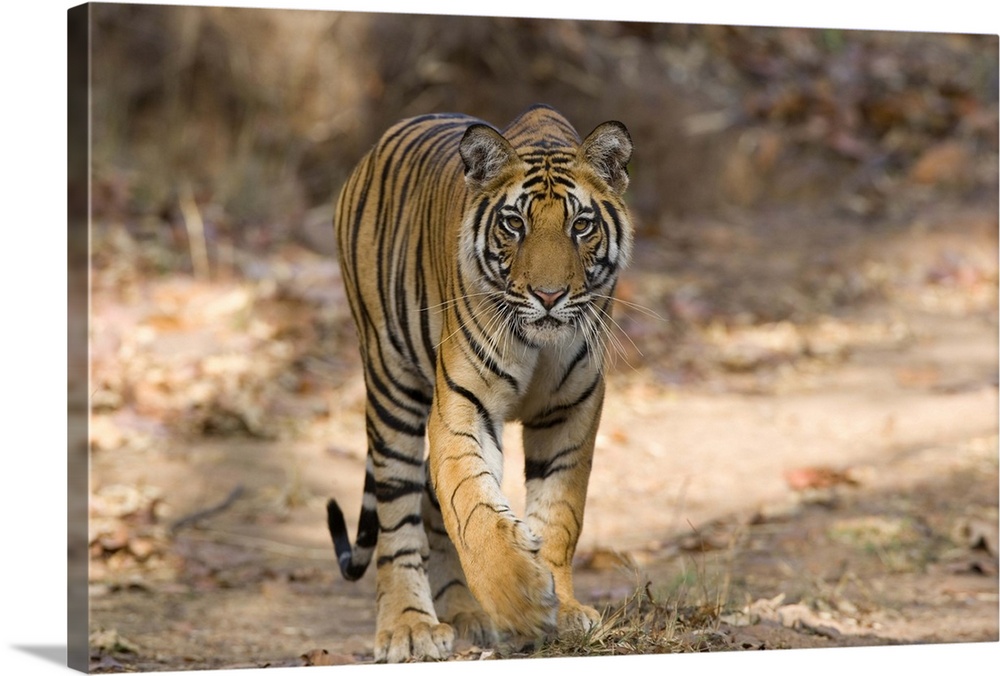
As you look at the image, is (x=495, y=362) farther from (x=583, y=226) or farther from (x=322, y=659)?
(x=322, y=659)

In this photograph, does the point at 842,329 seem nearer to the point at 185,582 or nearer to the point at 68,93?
the point at 185,582

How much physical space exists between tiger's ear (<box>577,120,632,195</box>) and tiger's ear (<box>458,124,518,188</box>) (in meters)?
0.20

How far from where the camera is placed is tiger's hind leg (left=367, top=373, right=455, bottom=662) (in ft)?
13.8

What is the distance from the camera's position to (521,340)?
12.3ft

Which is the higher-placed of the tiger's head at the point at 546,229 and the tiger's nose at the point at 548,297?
the tiger's head at the point at 546,229

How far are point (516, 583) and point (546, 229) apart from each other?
906 mm

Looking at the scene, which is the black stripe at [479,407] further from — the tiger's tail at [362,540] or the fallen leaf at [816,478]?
the fallen leaf at [816,478]

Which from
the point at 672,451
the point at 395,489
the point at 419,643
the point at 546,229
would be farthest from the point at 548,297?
the point at 672,451

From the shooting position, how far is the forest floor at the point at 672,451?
5109 mm

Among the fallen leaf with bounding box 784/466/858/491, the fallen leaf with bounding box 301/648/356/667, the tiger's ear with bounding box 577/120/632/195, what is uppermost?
the tiger's ear with bounding box 577/120/632/195

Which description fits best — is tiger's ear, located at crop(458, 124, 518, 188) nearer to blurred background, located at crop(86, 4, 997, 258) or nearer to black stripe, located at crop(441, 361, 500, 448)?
black stripe, located at crop(441, 361, 500, 448)

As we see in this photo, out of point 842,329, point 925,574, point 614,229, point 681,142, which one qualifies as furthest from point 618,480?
point 681,142

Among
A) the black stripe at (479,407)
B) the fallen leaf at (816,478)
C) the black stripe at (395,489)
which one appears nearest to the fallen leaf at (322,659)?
the black stripe at (395,489)

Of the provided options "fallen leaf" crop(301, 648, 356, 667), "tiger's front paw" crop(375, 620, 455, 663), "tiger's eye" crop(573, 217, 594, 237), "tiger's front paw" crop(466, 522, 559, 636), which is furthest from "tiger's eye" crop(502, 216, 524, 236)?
"fallen leaf" crop(301, 648, 356, 667)
